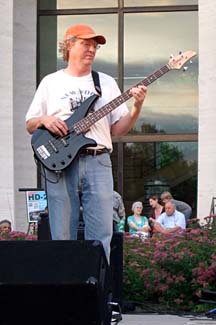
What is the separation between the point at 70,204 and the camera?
5250mm

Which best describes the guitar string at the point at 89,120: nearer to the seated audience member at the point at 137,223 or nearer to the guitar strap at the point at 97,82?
the guitar strap at the point at 97,82

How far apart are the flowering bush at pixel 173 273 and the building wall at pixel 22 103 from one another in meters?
5.83

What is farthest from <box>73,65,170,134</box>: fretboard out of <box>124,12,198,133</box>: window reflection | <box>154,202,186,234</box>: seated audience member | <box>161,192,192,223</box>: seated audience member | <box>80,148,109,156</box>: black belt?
<box>124,12,198,133</box>: window reflection

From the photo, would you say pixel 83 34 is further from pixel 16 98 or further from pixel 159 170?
pixel 159 170

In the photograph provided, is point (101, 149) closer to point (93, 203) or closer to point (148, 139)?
point (93, 203)

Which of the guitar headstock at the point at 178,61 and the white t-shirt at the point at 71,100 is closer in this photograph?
the white t-shirt at the point at 71,100

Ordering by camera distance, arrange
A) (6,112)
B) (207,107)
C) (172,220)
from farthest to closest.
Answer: (6,112) < (207,107) < (172,220)

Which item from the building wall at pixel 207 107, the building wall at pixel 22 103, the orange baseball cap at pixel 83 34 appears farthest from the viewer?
the building wall at pixel 22 103

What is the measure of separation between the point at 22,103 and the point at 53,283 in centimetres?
1302

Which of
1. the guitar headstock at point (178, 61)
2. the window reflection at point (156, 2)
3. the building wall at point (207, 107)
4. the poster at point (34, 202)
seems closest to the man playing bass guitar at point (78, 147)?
the guitar headstock at point (178, 61)

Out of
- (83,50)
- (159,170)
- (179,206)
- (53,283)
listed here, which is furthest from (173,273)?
(159,170)

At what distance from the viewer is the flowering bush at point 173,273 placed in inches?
345

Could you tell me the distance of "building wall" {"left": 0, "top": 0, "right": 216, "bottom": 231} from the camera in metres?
15.3

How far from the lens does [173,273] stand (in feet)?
29.5
